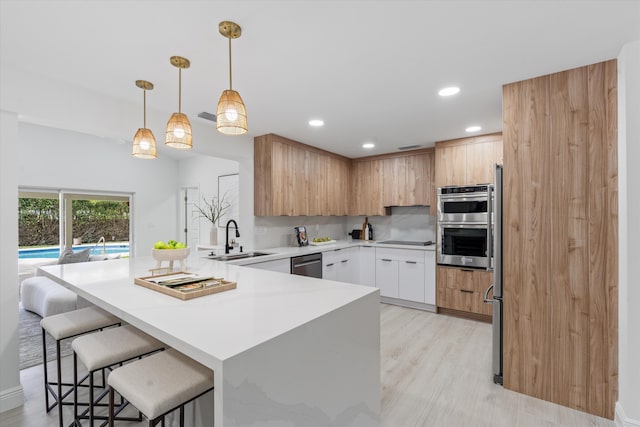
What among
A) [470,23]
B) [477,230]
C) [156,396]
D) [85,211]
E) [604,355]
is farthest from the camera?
[85,211]

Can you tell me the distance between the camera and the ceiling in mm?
1512

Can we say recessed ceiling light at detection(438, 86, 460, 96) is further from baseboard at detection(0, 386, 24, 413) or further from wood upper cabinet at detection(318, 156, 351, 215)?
baseboard at detection(0, 386, 24, 413)

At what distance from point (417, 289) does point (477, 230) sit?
1.11m

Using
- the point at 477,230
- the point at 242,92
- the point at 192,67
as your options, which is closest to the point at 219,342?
the point at 192,67

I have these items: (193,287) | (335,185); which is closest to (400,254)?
(335,185)

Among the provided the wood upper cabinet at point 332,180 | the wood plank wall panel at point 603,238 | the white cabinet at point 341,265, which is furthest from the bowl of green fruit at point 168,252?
the wood plank wall panel at point 603,238

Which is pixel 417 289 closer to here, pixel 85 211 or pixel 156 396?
pixel 156 396

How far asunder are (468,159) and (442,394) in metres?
2.75

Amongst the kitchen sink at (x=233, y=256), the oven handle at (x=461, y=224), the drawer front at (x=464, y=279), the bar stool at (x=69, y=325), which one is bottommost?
the drawer front at (x=464, y=279)

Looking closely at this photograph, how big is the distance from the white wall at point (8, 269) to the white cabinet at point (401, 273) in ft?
12.5

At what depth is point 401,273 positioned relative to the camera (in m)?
4.26

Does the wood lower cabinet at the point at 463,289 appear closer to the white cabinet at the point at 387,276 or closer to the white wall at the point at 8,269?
the white cabinet at the point at 387,276

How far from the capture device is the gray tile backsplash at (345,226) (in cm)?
416

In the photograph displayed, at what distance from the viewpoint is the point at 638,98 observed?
1.76 meters
